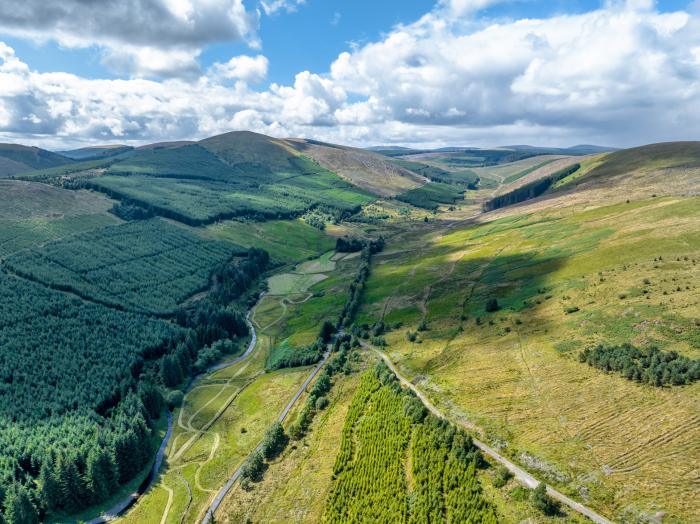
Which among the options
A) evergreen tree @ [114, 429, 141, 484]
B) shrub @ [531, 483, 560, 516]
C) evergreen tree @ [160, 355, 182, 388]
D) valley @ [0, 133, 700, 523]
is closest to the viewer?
shrub @ [531, 483, 560, 516]

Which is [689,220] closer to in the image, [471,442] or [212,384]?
[471,442]

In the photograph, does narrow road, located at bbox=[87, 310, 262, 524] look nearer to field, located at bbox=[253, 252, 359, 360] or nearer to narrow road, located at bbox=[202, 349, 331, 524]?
narrow road, located at bbox=[202, 349, 331, 524]

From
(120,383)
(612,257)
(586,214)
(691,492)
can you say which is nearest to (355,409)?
(691,492)

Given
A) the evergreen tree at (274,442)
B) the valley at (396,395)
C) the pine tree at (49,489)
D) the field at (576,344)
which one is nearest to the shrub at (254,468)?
the valley at (396,395)

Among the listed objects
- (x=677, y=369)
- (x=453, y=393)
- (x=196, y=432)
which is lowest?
(x=196, y=432)

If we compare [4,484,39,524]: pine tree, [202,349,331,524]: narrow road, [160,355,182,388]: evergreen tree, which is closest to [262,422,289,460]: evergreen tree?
[202,349,331,524]: narrow road

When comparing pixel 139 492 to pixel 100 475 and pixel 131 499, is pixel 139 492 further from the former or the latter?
pixel 100 475
